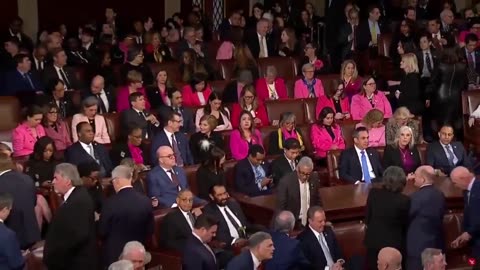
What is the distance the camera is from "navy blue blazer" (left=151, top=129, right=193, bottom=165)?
11984 millimetres

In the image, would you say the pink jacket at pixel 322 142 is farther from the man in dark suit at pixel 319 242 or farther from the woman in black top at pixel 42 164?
the woman in black top at pixel 42 164

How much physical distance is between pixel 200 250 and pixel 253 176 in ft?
9.06

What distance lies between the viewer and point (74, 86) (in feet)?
46.1

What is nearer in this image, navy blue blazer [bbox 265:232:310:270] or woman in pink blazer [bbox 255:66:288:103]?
navy blue blazer [bbox 265:232:310:270]

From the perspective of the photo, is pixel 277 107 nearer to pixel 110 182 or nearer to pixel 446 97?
pixel 446 97

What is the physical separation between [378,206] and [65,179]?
257 cm

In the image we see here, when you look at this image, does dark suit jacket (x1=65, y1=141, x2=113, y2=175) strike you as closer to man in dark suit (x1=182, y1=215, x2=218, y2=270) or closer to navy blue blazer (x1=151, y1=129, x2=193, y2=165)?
navy blue blazer (x1=151, y1=129, x2=193, y2=165)

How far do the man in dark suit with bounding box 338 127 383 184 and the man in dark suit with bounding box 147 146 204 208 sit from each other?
5.80ft

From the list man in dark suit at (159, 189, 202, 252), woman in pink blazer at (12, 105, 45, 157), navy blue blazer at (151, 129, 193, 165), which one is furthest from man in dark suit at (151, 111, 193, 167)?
man in dark suit at (159, 189, 202, 252)

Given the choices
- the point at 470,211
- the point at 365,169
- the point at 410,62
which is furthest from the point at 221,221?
the point at 410,62

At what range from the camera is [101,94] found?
13.4 meters

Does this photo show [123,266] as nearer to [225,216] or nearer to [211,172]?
[225,216]

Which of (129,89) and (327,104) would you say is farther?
(327,104)

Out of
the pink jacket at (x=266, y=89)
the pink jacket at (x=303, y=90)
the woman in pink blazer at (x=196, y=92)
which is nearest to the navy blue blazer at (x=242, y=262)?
the woman in pink blazer at (x=196, y=92)
